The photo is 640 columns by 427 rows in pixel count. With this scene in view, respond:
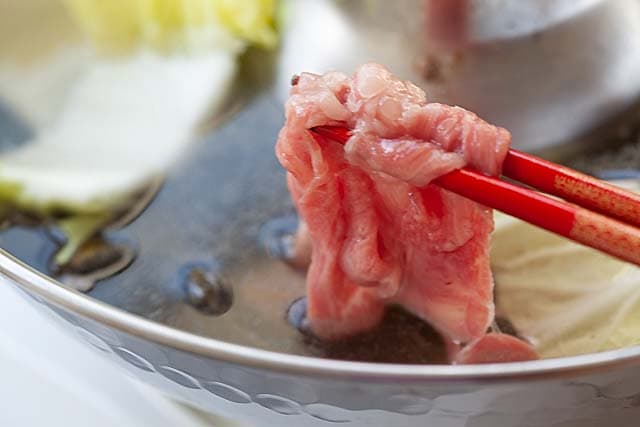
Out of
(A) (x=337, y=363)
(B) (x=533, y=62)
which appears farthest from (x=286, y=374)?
(B) (x=533, y=62)

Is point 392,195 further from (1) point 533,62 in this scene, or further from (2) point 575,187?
(1) point 533,62

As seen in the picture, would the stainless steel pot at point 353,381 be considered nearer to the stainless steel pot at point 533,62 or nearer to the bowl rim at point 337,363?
the bowl rim at point 337,363

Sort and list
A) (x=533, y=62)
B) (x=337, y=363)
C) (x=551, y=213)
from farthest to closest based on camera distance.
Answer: (x=533, y=62)
(x=551, y=213)
(x=337, y=363)

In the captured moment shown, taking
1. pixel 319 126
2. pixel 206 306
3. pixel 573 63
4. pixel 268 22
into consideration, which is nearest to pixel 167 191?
pixel 206 306

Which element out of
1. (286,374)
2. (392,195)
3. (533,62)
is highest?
(533,62)

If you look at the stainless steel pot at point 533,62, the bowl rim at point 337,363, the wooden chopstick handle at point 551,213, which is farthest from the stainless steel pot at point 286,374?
the stainless steel pot at point 533,62

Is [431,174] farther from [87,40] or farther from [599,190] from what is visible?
[87,40]
